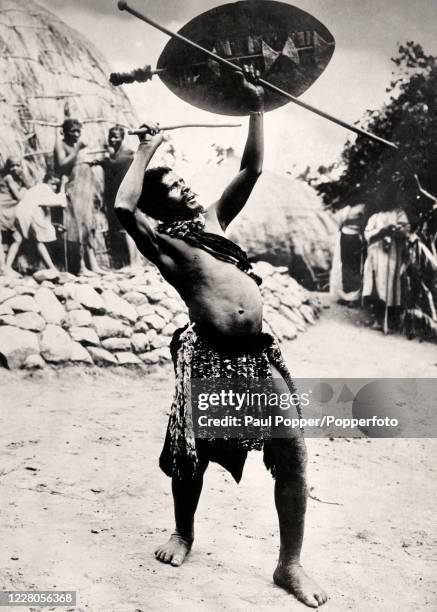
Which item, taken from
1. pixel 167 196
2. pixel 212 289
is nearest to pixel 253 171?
pixel 167 196

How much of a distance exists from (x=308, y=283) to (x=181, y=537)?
3.84 meters

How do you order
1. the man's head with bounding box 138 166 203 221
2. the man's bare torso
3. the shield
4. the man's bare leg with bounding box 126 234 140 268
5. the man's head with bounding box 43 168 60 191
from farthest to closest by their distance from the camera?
the man's bare leg with bounding box 126 234 140 268 < the man's head with bounding box 43 168 60 191 < the shield < the man's head with bounding box 138 166 203 221 < the man's bare torso

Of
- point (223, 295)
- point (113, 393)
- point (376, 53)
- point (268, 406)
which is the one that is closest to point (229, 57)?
point (223, 295)

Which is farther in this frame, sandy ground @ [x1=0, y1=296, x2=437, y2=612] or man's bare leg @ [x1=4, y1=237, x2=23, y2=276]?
man's bare leg @ [x1=4, y1=237, x2=23, y2=276]

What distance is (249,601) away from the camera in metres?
1.87

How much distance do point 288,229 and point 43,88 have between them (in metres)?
2.41

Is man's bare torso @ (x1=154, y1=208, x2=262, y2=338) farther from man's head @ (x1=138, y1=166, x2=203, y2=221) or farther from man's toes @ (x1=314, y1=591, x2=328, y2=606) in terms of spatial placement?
man's toes @ (x1=314, y1=591, x2=328, y2=606)

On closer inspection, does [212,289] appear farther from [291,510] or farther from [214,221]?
[291,510]

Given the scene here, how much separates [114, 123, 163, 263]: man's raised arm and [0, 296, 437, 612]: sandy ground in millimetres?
1014

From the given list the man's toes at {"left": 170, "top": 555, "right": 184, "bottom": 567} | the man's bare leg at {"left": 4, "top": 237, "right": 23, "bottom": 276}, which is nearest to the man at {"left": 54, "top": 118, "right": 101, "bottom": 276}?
the man's bare leg at {"left": 4, "top": 237, "right": 23, "bottom": 276}

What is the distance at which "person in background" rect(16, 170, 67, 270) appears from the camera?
439cm

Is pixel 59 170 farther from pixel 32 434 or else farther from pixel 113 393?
pixel 32 434

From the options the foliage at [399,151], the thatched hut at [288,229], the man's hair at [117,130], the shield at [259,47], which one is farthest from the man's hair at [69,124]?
the shield at [259,47]

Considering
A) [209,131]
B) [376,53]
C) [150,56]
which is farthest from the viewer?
[209,131]
